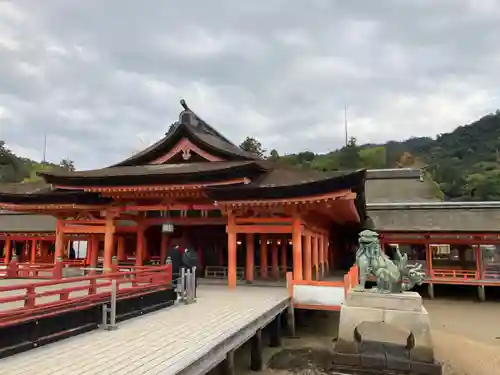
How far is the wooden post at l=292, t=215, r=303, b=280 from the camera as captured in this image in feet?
46.4

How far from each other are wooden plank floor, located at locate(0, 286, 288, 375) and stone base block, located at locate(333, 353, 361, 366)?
2162 millimetres

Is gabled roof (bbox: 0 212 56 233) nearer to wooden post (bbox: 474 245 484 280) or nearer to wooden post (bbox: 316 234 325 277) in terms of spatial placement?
wooden post (bbox: 316 234 325 277)

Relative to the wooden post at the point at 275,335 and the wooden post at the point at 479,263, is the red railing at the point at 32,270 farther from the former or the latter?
the wooden post at the point at 479,263

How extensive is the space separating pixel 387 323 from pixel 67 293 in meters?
7.79

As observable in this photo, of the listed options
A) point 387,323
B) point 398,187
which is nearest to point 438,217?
point 387,323

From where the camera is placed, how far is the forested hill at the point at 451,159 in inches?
2491

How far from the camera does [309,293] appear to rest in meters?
13.2

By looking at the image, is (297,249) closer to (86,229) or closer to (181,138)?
(181,138)

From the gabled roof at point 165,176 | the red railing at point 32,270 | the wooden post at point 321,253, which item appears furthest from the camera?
the wooden post at point 321,253

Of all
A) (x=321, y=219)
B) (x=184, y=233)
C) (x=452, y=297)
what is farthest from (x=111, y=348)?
(x=452, y=297)

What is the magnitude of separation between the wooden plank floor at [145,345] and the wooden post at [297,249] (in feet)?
9.65

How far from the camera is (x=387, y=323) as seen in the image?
10.5 metres

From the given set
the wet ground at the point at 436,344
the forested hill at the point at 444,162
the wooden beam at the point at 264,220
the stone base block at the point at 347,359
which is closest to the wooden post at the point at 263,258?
the wet ground at the point at 436,344

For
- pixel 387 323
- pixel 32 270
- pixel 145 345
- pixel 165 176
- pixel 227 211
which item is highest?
pixel 165 176
